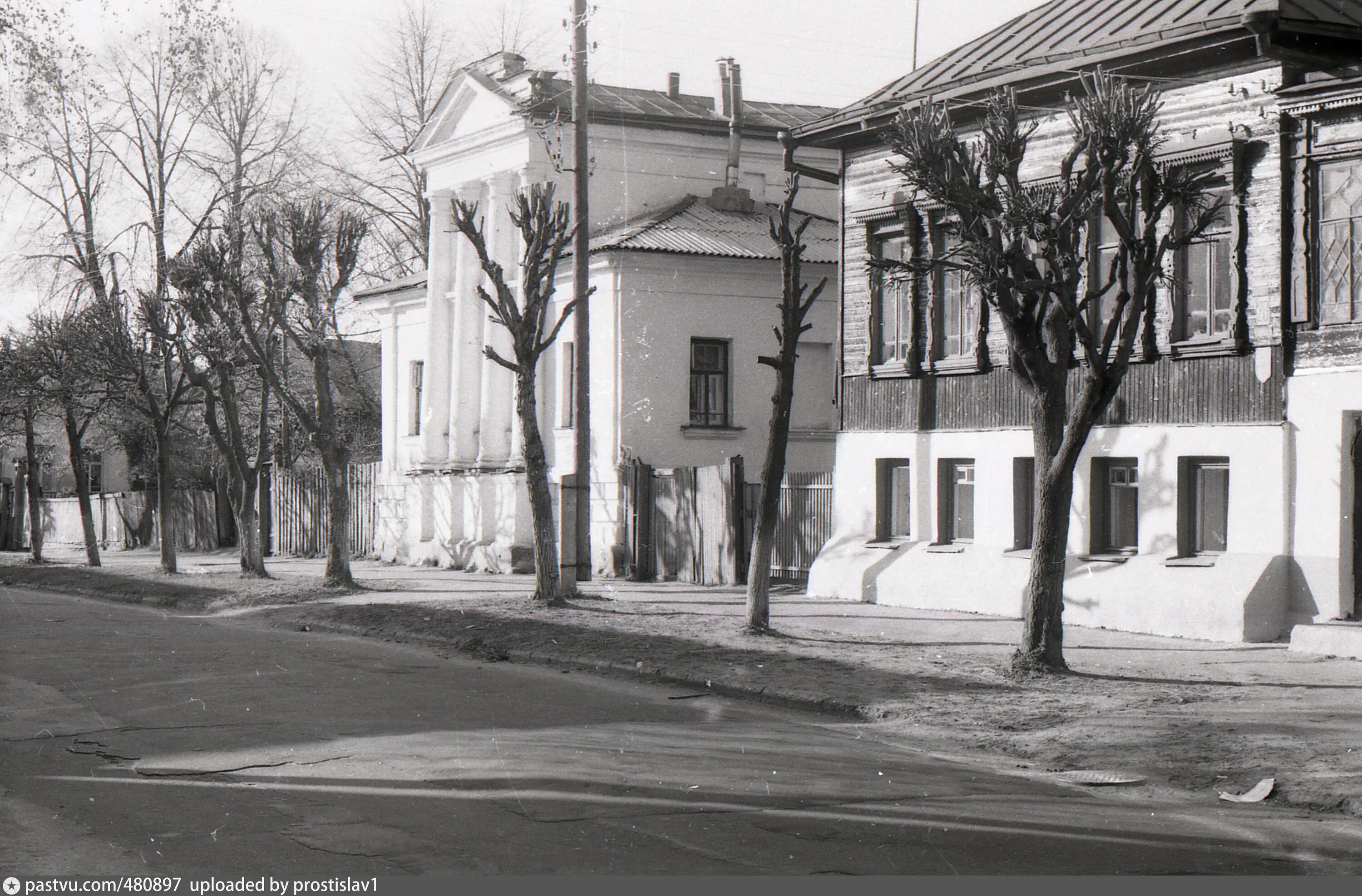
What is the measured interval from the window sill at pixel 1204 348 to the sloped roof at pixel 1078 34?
3.18 m

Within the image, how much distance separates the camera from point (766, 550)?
1605 centimetres

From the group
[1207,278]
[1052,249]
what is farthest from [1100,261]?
[1052,249]

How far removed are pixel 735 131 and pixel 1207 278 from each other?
52.9 feet

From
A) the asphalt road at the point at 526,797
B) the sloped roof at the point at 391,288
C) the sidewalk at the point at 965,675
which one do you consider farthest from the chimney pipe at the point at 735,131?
the asphalt road at the point at 526,797

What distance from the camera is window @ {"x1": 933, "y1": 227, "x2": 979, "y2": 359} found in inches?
776

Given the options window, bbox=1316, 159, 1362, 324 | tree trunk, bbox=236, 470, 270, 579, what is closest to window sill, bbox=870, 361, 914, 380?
window, bbox=1316, 159, 1362, 324

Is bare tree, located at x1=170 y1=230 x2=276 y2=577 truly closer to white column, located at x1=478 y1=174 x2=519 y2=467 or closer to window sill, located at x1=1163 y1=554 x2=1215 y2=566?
white column, located at x1=478 y1=174 x2=519 y2=467

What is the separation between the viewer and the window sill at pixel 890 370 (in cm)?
2052

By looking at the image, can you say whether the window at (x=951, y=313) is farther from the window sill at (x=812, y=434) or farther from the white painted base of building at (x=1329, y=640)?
the window sill at (x=812, y=434)

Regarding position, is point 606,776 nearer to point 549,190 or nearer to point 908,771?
point 908,771

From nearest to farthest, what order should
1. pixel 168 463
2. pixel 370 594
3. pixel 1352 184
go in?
pixel 1352 184, pixel 370 594, pixel 168 463

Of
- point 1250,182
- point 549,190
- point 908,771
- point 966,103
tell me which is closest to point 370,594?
point 549,190

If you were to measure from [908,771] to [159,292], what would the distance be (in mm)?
24904

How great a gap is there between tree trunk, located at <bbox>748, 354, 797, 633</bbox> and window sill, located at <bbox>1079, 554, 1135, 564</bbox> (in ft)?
13.2
